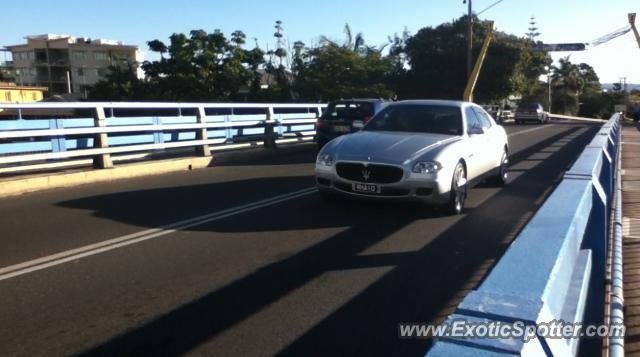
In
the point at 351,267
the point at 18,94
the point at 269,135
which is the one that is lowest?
the point at 351,267

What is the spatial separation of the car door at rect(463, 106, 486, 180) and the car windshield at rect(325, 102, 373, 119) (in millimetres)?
5986

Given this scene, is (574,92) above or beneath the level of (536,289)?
above

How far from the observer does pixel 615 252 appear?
4496mm

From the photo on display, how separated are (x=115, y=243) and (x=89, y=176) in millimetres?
4942

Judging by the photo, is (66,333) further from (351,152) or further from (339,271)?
(351,152)

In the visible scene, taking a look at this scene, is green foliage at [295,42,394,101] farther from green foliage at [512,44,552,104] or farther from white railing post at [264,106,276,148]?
white railing post at [264,106,276,148]

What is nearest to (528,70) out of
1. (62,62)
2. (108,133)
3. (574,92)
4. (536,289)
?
(574,92)

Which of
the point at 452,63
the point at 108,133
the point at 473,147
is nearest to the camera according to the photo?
the point at 473,147

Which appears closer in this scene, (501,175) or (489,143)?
(489,143)

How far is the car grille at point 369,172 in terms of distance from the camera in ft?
22.5

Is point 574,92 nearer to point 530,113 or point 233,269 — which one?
point 530,113

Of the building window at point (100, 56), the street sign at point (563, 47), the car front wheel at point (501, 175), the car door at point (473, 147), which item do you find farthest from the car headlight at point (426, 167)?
the building window at point (100, 56)

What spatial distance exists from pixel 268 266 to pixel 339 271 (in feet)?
2.10

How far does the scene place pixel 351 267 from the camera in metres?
5.00
